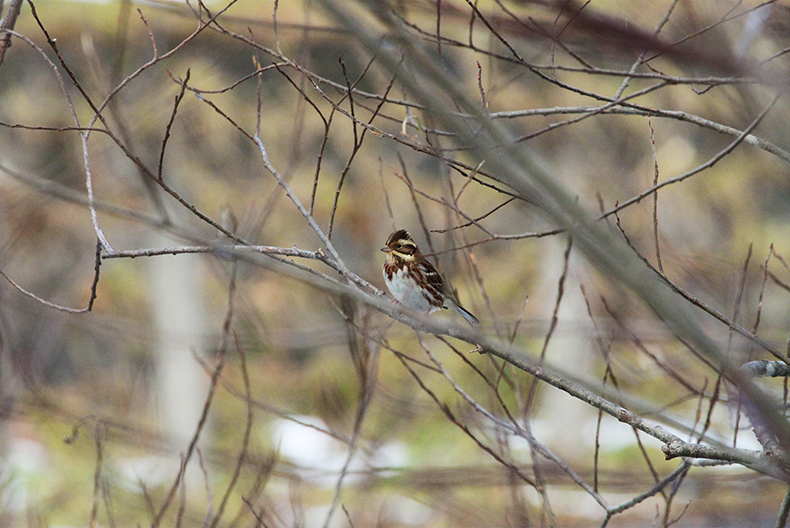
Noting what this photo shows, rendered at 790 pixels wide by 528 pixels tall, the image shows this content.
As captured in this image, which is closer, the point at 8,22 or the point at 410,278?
the point at 8,22

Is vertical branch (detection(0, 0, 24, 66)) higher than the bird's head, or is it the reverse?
the bird's head

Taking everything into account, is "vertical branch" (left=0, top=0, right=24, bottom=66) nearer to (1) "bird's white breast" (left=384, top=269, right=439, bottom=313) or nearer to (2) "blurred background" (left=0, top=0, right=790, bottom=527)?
(1) "bird's white breast" (left=384, top=269, right=439, bottom=313)

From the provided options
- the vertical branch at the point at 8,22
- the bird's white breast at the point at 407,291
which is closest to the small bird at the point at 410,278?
the bird's white breast at the point at 407,291

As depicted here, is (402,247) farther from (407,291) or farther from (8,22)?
(8,22)

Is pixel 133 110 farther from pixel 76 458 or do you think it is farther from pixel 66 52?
pixel 76 458

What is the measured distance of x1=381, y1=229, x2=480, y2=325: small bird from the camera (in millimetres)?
3850

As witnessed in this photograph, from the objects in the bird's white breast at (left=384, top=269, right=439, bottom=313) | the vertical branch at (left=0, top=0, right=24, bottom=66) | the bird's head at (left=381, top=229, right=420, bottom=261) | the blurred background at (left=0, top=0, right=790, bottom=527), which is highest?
the blurred background at (left=0, top=0, right=790, bottom=527)

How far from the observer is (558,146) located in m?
8.69

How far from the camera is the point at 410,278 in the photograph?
3904 mm

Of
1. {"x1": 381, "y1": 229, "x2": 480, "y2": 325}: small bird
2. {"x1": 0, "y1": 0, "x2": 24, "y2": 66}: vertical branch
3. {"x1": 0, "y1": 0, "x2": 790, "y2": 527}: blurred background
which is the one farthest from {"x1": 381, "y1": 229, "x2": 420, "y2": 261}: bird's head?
{"x1": 0, "y1": 0, "x2": 790, "y2": 527}: blurred background

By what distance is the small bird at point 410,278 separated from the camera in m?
3.85

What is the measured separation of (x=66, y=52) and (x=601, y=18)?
855cm

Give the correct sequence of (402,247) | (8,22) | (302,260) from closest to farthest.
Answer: (8,22) < (402,247) < (302,260)

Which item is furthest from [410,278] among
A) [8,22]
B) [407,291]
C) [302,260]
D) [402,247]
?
[302,260]
